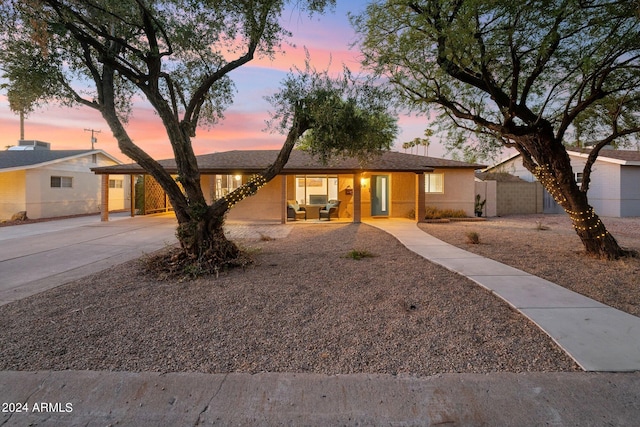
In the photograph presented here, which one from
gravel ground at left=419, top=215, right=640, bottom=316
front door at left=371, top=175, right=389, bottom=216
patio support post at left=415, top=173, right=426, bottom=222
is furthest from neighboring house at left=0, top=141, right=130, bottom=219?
gravel ground at left=419, top=215, right=640, bottom=316

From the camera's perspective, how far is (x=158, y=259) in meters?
6.69

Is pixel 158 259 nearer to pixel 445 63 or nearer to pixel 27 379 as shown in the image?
pixel 27 379

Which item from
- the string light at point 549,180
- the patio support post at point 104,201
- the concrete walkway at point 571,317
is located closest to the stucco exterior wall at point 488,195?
the string light at point 549,180

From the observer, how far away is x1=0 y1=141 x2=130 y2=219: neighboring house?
1725cm

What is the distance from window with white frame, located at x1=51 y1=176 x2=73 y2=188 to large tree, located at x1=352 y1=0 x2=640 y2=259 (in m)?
19.1

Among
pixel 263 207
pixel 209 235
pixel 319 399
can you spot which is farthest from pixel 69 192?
pixel 319 399

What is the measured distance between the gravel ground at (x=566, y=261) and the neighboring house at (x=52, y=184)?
1942 centimetres

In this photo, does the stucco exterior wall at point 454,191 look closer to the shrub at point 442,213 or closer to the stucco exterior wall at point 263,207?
the shrub at point 442,213

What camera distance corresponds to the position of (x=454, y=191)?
17.7 m

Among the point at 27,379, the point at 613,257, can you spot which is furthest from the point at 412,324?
the point at 613,257

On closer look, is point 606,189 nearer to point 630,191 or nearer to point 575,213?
point 630,191

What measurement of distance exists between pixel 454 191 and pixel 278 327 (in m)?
15.9

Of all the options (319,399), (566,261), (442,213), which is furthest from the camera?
(442,213)

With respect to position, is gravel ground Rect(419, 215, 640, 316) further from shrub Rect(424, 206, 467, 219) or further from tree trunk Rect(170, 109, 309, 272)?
tree trunk Rect(170, 109, 309, 272)
